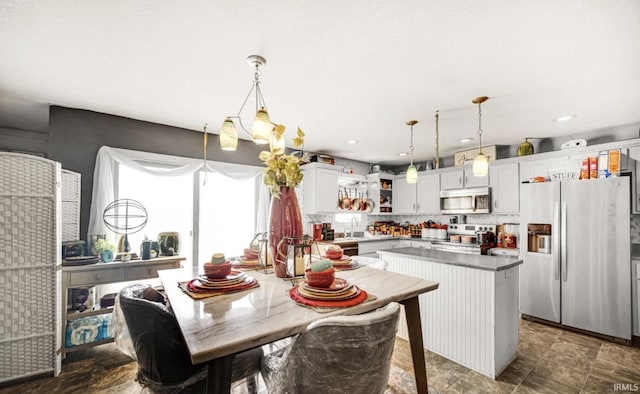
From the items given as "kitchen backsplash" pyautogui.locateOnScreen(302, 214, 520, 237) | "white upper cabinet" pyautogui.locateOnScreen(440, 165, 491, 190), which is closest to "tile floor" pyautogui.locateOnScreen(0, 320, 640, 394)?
"kitchen backsplash" pyautogui.locateOnScreen(302, 214, 520, 237)

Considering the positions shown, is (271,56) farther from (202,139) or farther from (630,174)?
(630,174)

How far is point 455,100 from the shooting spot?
103 inches

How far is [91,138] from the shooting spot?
2998mm

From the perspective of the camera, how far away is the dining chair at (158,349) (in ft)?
3.43

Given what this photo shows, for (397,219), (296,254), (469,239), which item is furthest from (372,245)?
(296,254)

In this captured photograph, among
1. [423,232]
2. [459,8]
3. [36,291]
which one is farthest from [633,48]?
[36,291]

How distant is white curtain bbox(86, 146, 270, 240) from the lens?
2.94 meters

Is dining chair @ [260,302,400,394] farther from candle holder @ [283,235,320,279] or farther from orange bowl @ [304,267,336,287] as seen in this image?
candle holder @ [283,235,320,279]

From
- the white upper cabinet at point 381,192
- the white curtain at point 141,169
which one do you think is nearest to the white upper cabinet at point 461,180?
the white upper cabinet at point 381,192

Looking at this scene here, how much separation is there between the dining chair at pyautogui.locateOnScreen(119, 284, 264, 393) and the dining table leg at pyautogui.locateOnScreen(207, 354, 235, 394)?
12.1 inches

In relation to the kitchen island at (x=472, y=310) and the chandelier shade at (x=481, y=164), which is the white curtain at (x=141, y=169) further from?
the chandelier shade at (x=481, y=164)

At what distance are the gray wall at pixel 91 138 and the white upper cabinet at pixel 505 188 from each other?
4552mm

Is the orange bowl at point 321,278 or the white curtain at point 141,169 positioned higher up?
the white curtain at point 141,169

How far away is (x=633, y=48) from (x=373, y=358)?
255 cm
